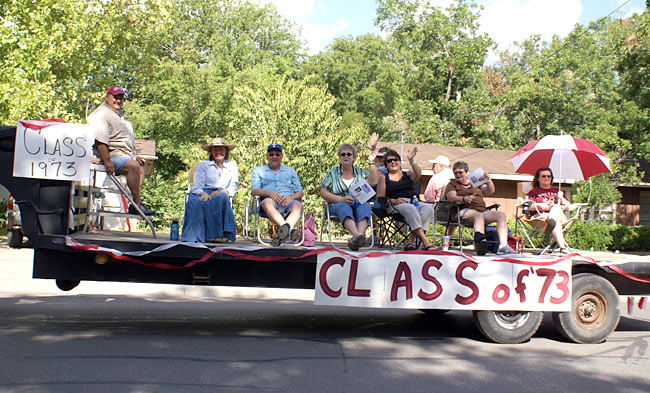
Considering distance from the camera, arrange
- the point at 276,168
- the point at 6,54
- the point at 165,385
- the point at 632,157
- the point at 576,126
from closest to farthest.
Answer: the point at 165,385
the point at 276,168
the point at 6,54
the point at 632,157
the point at 576,126

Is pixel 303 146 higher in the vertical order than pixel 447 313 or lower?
higher

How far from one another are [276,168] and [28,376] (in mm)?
A: 3844

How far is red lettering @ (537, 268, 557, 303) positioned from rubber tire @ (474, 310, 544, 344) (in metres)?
0.23

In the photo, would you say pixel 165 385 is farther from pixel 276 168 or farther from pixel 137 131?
pixel 137 131

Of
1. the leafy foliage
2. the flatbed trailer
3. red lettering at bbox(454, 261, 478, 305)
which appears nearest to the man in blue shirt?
the flatbed trailer

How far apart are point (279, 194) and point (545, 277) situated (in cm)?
311

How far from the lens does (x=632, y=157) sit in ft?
81.7

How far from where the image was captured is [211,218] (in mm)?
6617

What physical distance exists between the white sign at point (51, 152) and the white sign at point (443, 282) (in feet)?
8.03

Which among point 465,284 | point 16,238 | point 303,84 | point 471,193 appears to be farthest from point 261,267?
point 303,84

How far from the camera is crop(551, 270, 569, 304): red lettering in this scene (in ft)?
21.1

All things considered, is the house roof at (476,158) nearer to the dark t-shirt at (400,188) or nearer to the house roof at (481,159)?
the house roof at (481,159)

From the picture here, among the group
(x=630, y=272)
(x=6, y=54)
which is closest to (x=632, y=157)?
(x=630, y=272)

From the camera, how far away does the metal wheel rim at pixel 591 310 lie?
21.8 feet
